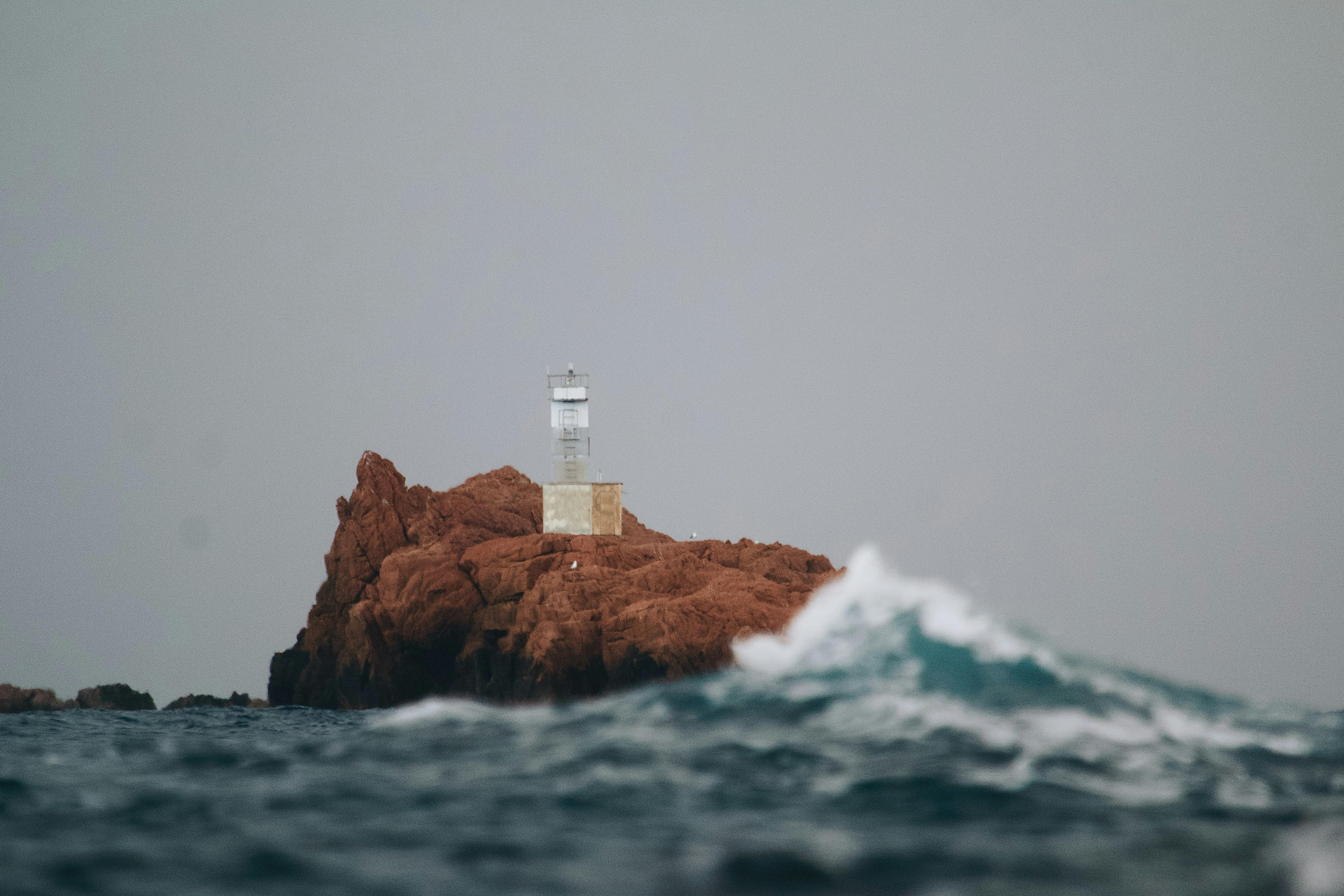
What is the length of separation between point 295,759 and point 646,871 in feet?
32.2

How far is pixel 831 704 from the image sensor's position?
20.0m

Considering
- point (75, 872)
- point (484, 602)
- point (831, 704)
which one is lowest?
point (75, 872)

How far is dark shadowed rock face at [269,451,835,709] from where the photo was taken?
50000 mm

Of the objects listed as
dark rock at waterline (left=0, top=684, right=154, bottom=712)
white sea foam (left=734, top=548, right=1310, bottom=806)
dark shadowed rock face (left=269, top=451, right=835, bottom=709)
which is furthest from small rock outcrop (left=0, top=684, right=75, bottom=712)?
white sea foam (left=734, top=548, right=1310, bottom=806)

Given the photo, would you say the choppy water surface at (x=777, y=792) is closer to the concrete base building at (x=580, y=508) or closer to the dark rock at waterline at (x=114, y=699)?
the concrete base building at (x=580, y=508)

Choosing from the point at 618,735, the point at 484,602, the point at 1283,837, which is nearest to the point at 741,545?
the point at 484,602

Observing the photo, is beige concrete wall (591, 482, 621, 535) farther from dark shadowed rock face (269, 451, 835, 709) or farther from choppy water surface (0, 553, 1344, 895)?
choppy water surface (0, 553, 1344, 895)

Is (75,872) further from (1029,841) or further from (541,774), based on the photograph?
(1029,841)

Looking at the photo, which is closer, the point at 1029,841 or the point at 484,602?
the point at 1029,841

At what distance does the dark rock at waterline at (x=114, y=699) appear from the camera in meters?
68.8

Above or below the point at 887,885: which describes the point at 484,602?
above

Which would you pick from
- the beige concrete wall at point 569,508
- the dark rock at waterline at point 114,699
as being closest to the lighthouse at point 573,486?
the beige concrete wall at point 569,508

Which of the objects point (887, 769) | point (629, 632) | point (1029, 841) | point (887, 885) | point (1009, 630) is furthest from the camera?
point (629, 632)

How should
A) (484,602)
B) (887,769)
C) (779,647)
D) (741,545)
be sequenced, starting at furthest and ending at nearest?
(741,545)
(484,602)
(779,647)
(887,769)
